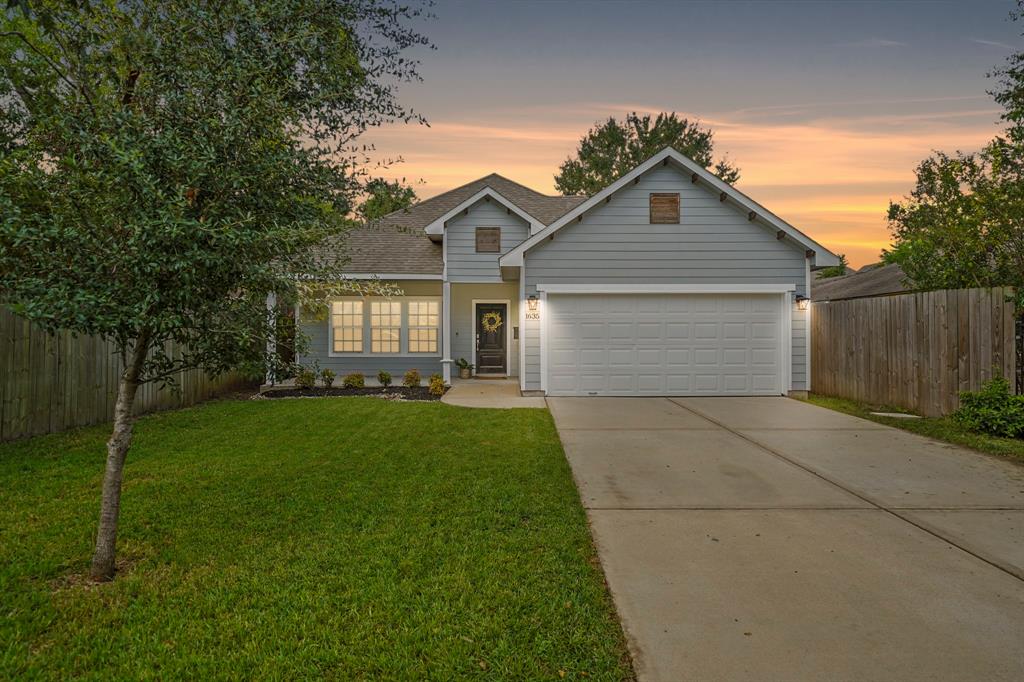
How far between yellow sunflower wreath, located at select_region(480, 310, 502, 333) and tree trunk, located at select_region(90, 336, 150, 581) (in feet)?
40.2

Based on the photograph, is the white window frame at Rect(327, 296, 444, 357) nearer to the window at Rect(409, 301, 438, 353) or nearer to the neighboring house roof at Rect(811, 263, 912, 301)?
the window at Rect(409, 301, 438, 353)

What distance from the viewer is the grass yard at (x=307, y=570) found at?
2447 mm

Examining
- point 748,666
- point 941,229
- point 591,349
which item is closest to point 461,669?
point 748,666

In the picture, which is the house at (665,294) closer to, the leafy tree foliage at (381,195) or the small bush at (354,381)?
the small bush at (354,381)

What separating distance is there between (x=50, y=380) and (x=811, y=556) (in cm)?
901

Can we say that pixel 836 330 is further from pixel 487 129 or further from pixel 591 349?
pixel 487 129

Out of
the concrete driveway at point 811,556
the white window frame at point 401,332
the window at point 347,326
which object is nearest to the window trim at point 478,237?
the white window frame at point 401,332

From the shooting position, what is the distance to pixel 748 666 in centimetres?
240

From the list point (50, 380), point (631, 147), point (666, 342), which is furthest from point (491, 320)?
point (631, 147)

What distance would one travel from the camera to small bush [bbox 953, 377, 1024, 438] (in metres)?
7.07

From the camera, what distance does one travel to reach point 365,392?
41.3ft

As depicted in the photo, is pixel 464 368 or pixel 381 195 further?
pixel 464 368

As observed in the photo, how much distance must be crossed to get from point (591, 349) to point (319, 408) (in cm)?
565

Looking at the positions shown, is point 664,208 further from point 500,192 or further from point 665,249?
point 500,192
